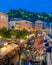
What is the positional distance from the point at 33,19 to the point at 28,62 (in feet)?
114

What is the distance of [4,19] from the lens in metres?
24.8

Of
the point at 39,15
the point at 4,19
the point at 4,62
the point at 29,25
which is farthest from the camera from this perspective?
the point at 39,15

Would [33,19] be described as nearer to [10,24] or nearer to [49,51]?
[10,24]

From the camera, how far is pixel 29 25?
31.3 m

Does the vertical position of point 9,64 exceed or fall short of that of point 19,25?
it falls short

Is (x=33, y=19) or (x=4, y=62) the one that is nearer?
(x=4, y=62)

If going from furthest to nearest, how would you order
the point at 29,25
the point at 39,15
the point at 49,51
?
the point at 39,15
the point at 29,25
the point at 49,51

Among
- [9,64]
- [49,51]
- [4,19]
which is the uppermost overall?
[4,19]

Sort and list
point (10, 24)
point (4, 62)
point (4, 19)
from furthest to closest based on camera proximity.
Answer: point (10, 24) < point (4, 19) < point (4, 62)

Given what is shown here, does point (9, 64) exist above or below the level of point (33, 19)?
below

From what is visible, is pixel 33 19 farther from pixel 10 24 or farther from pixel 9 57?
pixel 9 57

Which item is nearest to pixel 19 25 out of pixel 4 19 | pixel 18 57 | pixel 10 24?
pixel 10 24

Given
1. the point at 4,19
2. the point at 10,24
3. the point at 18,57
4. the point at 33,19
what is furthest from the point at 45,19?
the point at 18,57

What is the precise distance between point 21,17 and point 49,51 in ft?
117
